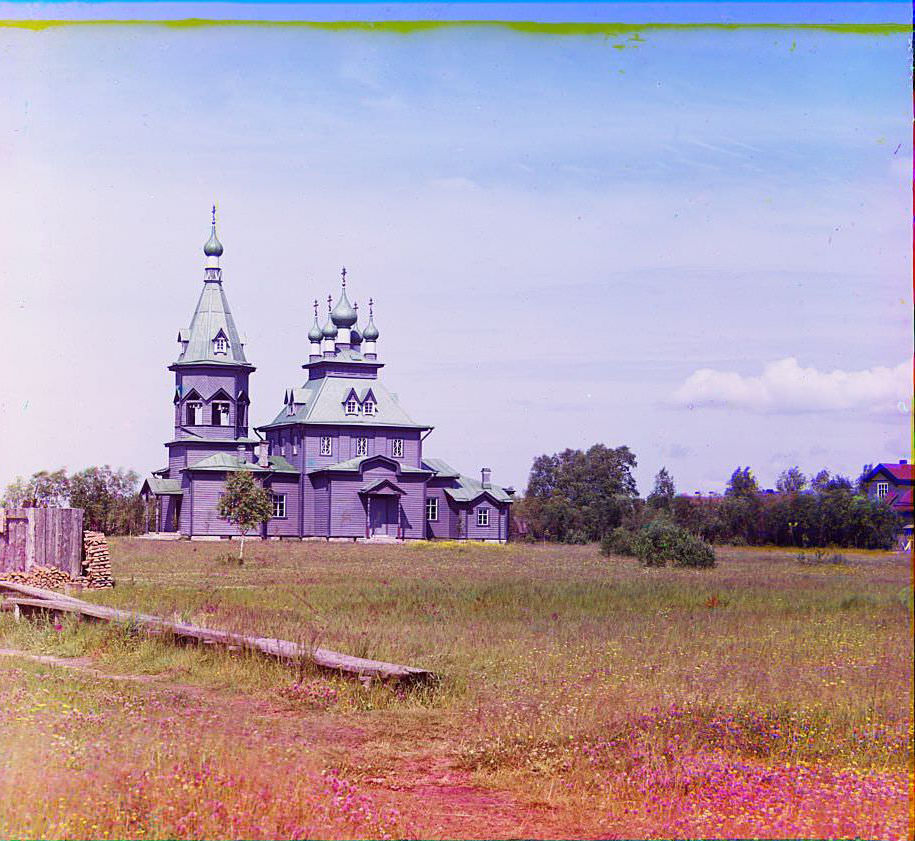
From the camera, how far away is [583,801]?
7.86 m

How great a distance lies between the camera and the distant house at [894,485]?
514 centimetres

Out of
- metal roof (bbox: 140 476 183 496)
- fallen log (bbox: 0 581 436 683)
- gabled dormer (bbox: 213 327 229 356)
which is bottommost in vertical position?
fallen log (bbox: 0 581 436 683)

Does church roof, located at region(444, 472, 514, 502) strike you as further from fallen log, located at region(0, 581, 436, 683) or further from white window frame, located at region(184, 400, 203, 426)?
fallen log, located at region(0, 581, 436, 683)

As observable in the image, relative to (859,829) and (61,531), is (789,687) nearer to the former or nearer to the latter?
(859,829)

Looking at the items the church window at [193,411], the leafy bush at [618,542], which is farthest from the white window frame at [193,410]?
the leafy bush at [618,542]

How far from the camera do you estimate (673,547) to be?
102ft

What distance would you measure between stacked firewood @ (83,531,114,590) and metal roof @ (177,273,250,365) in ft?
139

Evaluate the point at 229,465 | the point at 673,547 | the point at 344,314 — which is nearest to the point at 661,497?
the point at 673,547

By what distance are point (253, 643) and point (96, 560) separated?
37.0 ft

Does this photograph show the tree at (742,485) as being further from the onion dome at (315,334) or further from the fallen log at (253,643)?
the onion dome at (315,334)

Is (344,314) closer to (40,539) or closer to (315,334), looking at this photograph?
(315,334)

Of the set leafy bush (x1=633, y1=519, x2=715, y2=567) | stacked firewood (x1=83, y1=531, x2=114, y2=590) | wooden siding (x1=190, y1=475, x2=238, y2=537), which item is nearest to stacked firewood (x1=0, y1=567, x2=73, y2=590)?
stacked firewood (x1=83, y1=531, x2=114, y2=590)

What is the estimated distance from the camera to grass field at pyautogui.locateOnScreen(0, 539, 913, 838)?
281 inches

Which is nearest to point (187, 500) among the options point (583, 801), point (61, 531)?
point (61, 531)
